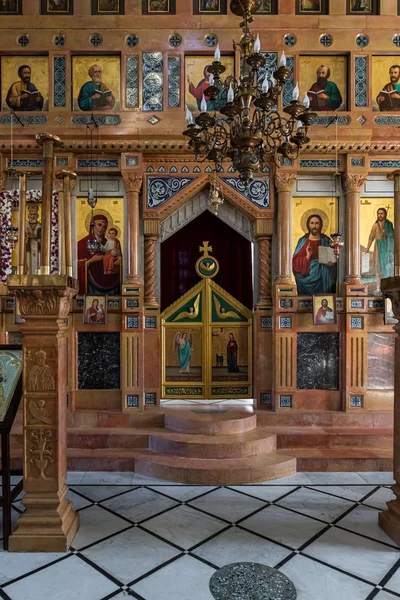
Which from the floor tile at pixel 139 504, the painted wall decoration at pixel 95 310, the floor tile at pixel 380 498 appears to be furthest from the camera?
the painted wall decoration at pixel 95 310

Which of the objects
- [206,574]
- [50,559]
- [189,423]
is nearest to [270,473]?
[189,423]

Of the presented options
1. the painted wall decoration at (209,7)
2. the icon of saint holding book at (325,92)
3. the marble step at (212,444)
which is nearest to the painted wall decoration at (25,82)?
the painted wall decoration at (209,7)

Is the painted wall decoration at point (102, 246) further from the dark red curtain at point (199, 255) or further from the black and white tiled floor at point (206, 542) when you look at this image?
the black and white tiled floor at point (206, 542)

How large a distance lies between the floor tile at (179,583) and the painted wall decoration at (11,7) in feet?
21.7

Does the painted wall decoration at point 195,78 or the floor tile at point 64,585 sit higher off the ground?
the painted wall decoration at point 195,78

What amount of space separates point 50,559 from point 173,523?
37.1 inches

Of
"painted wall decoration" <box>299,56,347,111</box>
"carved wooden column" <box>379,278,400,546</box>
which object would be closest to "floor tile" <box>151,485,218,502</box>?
"carved wooden column" <box>379,278,400,546</box>

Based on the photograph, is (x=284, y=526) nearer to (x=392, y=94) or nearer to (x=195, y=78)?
(x=195, y=78)

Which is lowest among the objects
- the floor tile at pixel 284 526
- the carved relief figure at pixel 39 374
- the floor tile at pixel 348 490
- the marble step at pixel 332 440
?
the floor tile at pixel 348 490

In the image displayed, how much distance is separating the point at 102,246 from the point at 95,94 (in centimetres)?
202

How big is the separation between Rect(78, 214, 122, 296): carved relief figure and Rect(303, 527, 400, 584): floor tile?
3802mm

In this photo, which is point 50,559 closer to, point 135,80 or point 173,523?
point 173,523

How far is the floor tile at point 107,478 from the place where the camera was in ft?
13.6

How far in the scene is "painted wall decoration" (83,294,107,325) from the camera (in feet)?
17.8
